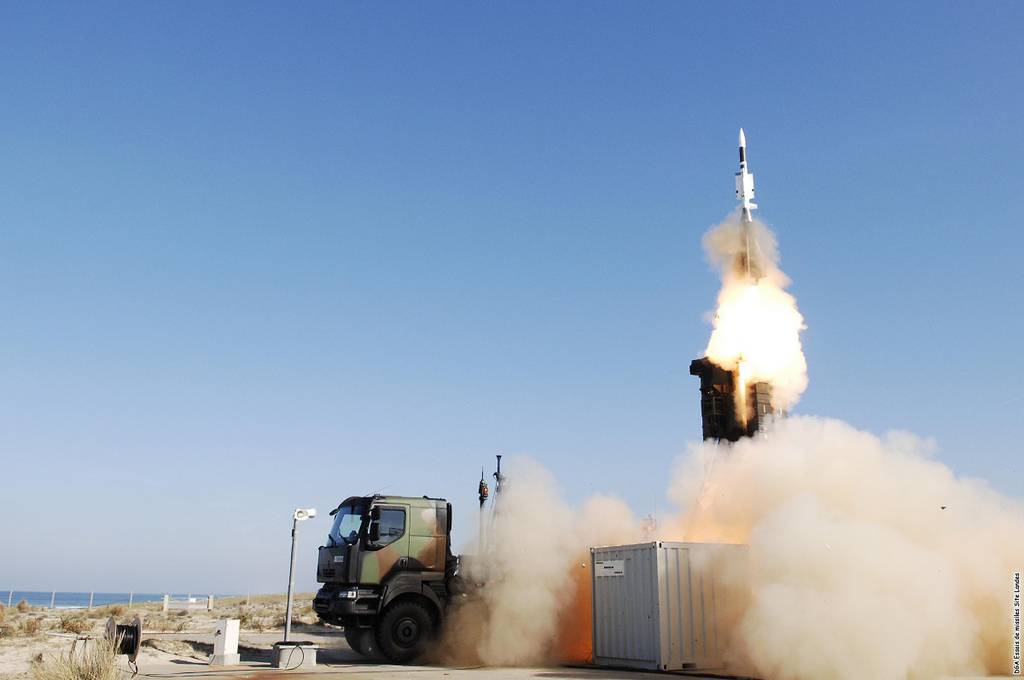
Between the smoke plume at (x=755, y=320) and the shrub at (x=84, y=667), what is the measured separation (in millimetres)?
19364

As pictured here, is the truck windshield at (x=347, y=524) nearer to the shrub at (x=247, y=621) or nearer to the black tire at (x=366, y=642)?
the black tire at (x=366, y=642)

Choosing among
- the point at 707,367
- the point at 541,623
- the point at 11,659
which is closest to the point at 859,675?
the point at 541,623

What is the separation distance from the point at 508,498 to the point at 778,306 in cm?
1045

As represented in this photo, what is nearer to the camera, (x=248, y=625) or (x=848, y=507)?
Answer: (x=848, y=507)

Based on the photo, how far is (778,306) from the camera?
91.5 feet

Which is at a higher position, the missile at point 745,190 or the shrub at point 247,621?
the missile at point 745,190

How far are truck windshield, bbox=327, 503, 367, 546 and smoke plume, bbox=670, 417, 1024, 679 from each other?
8.46 meters

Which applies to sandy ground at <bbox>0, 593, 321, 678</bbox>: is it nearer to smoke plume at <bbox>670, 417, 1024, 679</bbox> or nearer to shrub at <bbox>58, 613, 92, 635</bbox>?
shrub at <bbox>58, 613, 92, 635</bbox>

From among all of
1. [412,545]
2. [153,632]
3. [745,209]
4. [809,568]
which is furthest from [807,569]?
[153,632]

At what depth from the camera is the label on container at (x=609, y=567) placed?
20.0 metres

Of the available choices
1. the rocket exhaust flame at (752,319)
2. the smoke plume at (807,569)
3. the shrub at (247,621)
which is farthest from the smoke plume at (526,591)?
the shrub at (247,621)

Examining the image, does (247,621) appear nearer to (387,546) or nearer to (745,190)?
(387,546)

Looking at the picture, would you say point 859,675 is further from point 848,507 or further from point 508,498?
point 508,498

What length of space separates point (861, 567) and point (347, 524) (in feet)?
35.9
